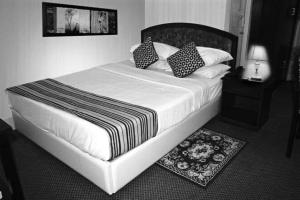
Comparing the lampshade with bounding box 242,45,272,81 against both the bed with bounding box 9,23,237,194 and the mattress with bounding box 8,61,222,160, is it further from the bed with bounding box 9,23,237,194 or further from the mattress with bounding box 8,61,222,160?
the mattress with bounding box 8,61,222,160

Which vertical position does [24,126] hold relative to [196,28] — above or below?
below

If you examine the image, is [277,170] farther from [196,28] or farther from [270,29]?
[270,29]

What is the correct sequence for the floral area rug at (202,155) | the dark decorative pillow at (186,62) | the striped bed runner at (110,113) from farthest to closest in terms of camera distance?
the dark decorative pillow at (186,62)
the floral area rug at (202,155)
the striped bed runner at (110,113)

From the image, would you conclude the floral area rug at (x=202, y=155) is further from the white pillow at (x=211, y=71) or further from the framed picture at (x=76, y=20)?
the framed picture at (x=76, y=20)

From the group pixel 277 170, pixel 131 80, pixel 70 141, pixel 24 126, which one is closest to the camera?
pixel 70 141

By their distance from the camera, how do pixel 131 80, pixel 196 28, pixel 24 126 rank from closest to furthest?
pixel 24 126
pixel 131 80
pixel 196 28

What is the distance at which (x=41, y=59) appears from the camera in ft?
11.5

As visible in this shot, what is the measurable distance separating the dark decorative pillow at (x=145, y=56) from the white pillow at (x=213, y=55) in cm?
70

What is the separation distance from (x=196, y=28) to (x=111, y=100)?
2143 millimetres

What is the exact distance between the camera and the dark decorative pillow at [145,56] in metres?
3.72

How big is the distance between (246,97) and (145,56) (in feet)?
5.26

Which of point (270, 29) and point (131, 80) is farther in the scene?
point (270, 29)

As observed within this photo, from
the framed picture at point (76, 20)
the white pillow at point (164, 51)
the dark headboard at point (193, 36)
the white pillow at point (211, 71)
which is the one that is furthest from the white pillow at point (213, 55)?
the framed picture at point (76, 20)

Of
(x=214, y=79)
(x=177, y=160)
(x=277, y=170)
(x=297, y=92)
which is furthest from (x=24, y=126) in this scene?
(x=297, y=92)
